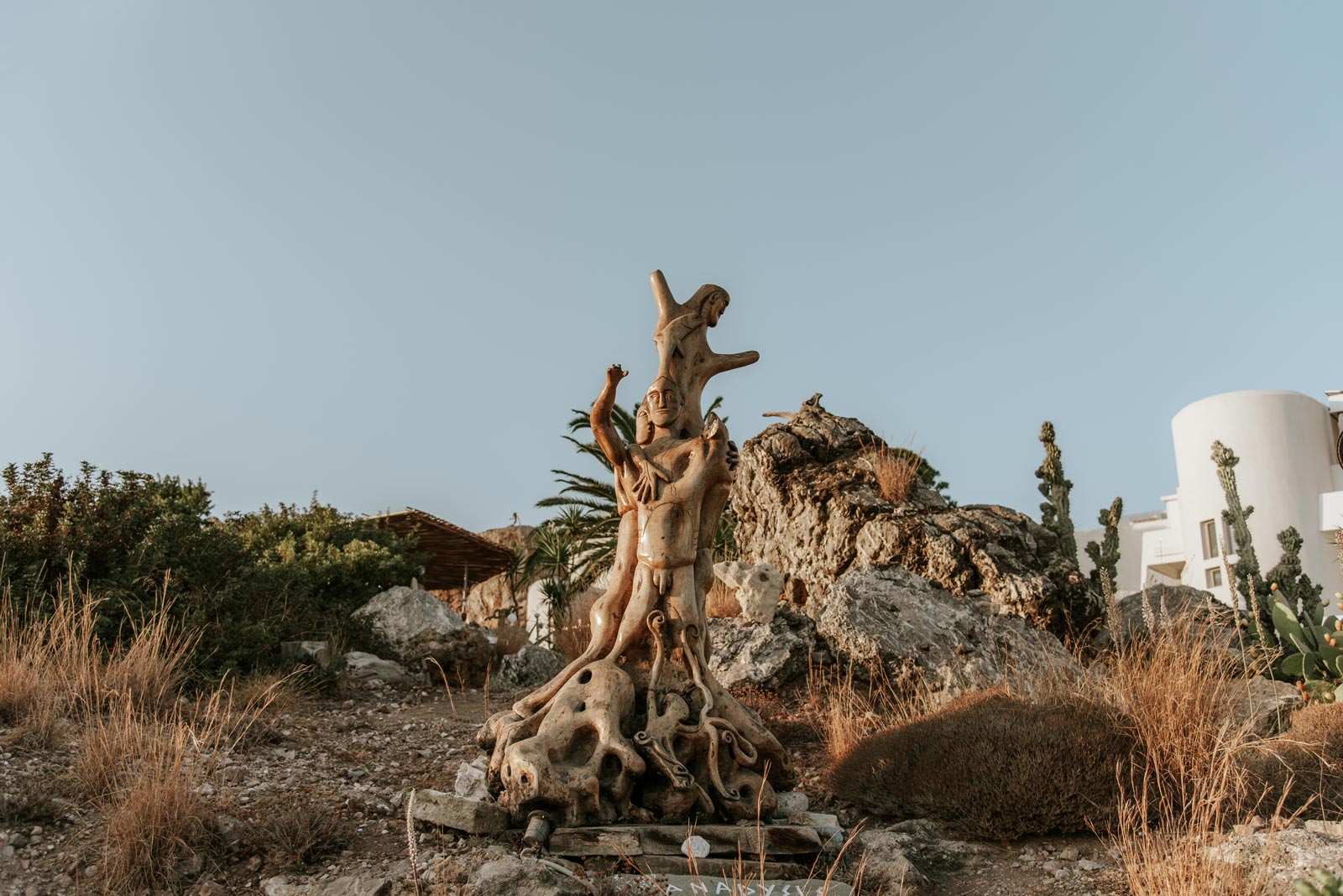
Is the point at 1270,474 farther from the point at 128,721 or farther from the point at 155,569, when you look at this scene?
the point at 128,721

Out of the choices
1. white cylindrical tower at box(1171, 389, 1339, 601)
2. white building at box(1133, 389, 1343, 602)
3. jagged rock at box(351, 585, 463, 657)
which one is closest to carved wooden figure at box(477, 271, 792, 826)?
jagged rock at box(351, 585, 463, 657)

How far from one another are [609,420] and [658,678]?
150 cm

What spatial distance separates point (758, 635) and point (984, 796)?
11.0 feet

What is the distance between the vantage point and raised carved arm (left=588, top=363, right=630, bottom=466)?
19.9ft

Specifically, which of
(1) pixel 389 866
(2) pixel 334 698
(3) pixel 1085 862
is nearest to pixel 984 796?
(3) pixel 1085 862

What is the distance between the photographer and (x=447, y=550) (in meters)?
16.5

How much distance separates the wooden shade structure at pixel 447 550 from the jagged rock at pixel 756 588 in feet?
19.4

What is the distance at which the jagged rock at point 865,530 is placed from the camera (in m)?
9.70

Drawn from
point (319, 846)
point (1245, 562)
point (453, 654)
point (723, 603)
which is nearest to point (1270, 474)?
point (1245, 562)

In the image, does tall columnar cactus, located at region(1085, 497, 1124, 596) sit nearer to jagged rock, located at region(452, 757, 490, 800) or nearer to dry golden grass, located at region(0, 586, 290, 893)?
jagged rock, located at region(452, 757, 490, 800)

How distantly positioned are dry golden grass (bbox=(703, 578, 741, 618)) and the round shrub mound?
379 centimetres

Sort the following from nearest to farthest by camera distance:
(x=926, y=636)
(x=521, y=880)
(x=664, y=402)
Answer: (x=521, y=880)
(x=664, y=402)
(x=926, y=636)

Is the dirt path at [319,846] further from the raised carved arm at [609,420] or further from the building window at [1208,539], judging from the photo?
the building window at [1208,539]

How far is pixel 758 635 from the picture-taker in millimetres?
9039
